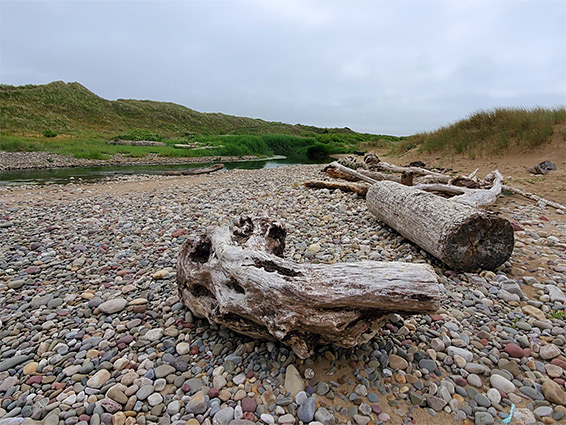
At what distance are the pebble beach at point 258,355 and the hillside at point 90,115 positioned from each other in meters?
39.7

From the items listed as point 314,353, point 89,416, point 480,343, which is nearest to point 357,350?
point 314,353

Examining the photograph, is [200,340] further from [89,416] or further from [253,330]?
[89,416]

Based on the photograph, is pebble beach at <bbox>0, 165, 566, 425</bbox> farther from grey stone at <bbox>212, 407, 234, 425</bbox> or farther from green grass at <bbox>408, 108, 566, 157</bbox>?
green grass at <bbox>408, 108, 566, 157</bbox>

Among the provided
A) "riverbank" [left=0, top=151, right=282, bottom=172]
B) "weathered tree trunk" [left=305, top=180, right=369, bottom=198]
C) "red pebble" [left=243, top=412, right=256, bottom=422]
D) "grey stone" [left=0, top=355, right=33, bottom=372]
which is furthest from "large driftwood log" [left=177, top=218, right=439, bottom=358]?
"riverbank" [left=0, top=151, right=282, bottom=172]

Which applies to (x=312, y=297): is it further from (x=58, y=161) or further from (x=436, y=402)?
(x=58, y=161)

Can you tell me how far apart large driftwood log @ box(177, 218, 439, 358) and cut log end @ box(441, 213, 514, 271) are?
1.46 m

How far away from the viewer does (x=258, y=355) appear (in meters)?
2.21

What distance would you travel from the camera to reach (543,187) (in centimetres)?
761

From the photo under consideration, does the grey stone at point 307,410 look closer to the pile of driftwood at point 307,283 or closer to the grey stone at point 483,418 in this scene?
the pile of driftwood at point 307,283

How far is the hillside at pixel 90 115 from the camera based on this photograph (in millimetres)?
38053

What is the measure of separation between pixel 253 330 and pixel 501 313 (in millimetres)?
2260

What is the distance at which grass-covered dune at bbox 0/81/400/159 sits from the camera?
90.6 feet

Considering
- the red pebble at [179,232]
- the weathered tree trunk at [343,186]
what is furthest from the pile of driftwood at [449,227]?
the red pebble at [179,232]

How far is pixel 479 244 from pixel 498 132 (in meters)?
12.7
